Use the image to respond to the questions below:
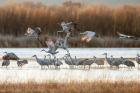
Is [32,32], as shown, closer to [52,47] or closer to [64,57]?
[52,47]

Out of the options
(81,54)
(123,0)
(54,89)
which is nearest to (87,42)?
(81,54)

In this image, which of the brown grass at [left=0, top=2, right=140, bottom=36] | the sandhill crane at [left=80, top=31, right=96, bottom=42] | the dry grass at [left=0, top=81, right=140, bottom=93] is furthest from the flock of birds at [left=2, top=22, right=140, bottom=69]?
the dry grass at [left=0, top=81, right=140, bottom=93]

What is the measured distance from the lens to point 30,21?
333 inches

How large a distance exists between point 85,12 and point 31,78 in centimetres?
159

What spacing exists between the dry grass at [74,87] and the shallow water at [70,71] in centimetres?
35

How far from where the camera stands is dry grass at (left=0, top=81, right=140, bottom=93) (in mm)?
6648

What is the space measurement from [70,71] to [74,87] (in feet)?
4.25

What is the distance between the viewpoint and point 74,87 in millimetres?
6840

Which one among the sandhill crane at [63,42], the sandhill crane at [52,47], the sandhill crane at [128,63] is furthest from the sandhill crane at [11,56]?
the sandhill crane at [128,63]

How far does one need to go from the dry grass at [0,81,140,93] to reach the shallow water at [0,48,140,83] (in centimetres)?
35

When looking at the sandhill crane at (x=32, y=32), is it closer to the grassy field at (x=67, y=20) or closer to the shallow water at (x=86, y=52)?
the grassy field at (x=67, y=20)

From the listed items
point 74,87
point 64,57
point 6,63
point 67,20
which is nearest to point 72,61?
point 64,57

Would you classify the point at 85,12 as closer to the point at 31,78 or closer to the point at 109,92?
the point at 31,78

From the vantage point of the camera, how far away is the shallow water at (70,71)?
7582 mm
